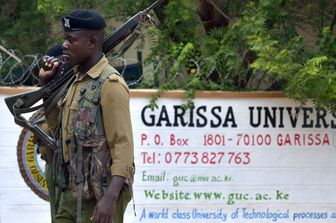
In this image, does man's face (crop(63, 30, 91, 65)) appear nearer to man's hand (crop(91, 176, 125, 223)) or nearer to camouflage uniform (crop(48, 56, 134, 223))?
camouflage uniform (crop(48, 56, 134, 223))

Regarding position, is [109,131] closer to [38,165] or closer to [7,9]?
[38,165]

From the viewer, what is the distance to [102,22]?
13.4 ft

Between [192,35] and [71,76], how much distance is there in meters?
3.00

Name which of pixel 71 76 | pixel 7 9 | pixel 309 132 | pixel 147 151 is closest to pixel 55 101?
pixel 71 76

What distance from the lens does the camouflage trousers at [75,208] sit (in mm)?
4051

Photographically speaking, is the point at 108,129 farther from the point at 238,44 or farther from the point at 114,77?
the point at 238,44

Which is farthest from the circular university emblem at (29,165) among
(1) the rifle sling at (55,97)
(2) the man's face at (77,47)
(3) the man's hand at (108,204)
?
(3) the man's hand at (108,204)

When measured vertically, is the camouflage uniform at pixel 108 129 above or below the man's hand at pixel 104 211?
above

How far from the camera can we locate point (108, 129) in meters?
3.96

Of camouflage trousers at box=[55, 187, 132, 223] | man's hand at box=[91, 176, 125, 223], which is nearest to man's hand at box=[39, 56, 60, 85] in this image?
camouflage trousers at box=[55, 187, 132, 223]

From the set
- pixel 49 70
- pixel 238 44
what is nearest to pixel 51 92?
pixel 49 70

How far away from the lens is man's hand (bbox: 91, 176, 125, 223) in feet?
12.5

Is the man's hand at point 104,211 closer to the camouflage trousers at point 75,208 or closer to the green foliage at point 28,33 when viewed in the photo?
the camouflage trousers at point 75,208

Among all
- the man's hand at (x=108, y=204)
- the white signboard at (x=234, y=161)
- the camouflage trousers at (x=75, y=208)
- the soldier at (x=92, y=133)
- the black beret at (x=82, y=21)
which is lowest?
the white signboard at (x=234, y=161)
